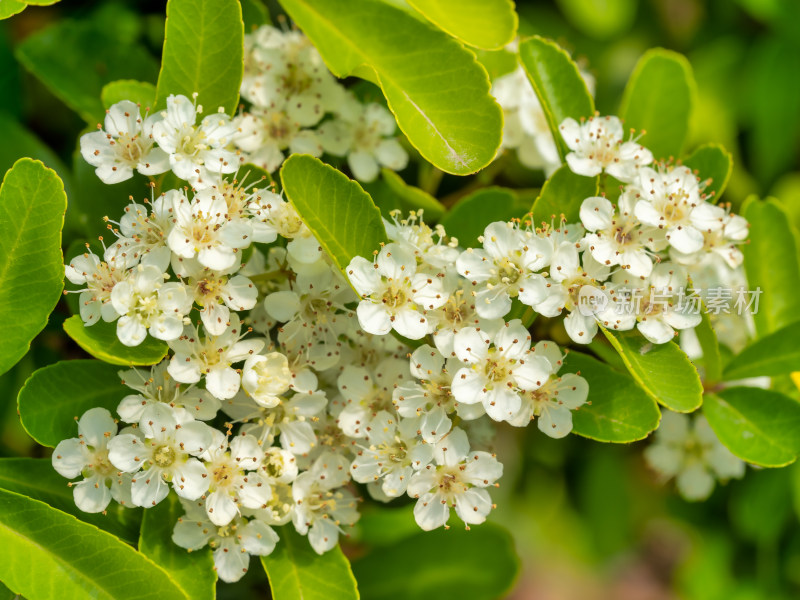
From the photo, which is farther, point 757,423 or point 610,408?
point 757,423

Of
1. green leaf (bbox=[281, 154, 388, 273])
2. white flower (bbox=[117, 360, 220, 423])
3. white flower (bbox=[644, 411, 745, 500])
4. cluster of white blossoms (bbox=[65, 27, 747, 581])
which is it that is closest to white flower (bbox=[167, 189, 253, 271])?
cluster of white blossoms (bbox=[65, 27, 747, 581])

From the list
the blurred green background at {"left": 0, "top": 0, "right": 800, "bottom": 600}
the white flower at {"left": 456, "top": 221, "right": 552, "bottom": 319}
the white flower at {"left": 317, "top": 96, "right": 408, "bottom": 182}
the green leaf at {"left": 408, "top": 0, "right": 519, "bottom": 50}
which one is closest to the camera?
the white flower at {"left": 456, "top": 221, "right": 552, "bottom": 319}

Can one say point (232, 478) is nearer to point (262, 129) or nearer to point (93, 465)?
point (93, 465)

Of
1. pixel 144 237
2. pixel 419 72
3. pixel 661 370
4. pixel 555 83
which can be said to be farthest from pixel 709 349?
pixel 144 237

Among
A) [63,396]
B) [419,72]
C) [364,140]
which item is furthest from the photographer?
[364,140]

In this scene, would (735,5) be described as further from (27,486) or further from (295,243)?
(27,486)

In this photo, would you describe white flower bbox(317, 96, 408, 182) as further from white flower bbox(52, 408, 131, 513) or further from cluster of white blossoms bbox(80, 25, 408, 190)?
white flower bbox(52, 408, 131, 513)
